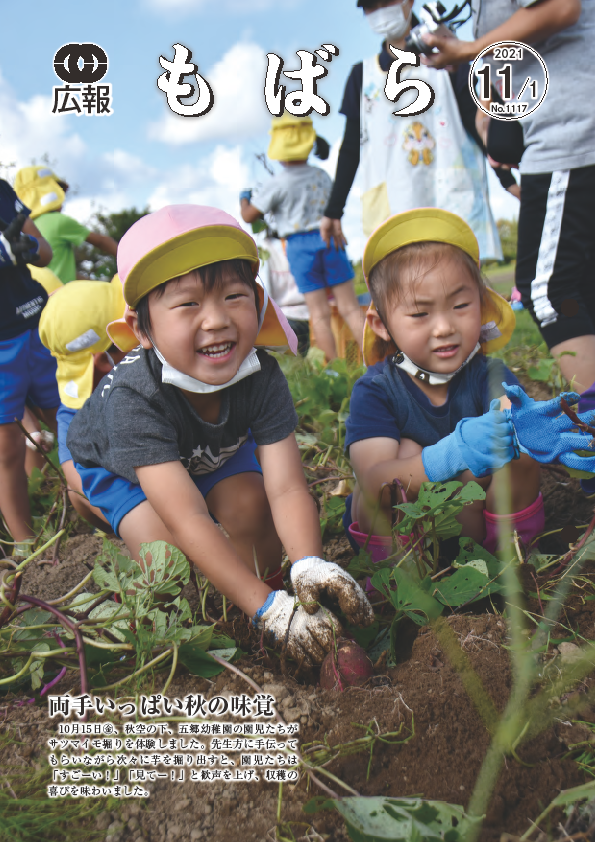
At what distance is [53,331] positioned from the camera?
2.31 meters

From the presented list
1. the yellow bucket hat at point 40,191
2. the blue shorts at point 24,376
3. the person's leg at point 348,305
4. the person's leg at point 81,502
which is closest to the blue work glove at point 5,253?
the blue shorts at point 24,376

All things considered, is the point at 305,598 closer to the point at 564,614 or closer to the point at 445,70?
the point at 564,614

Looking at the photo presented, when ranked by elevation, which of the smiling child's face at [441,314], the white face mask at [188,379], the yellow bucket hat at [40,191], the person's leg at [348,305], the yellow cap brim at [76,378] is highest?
the yellow bucket hat at [40,191]

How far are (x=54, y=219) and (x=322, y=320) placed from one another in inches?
71.0

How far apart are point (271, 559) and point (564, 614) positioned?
2.73 feet

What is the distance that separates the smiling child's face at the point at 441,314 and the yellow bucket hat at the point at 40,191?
131 inches

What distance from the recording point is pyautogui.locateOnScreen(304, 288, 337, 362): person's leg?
447 centimetres

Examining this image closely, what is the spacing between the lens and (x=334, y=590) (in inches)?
53.7

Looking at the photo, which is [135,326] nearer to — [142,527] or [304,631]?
[142,527]

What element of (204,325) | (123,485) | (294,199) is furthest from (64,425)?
(294,199)

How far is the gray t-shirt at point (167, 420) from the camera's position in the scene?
5.32 feet

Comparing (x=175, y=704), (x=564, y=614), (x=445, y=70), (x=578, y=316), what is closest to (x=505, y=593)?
(x=564, y=614)

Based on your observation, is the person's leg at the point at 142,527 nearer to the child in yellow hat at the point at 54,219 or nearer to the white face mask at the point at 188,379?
the white face mask at the point at 188,379

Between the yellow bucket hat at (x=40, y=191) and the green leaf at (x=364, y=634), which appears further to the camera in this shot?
the yellow bucket hat at (x=40, y=191)
